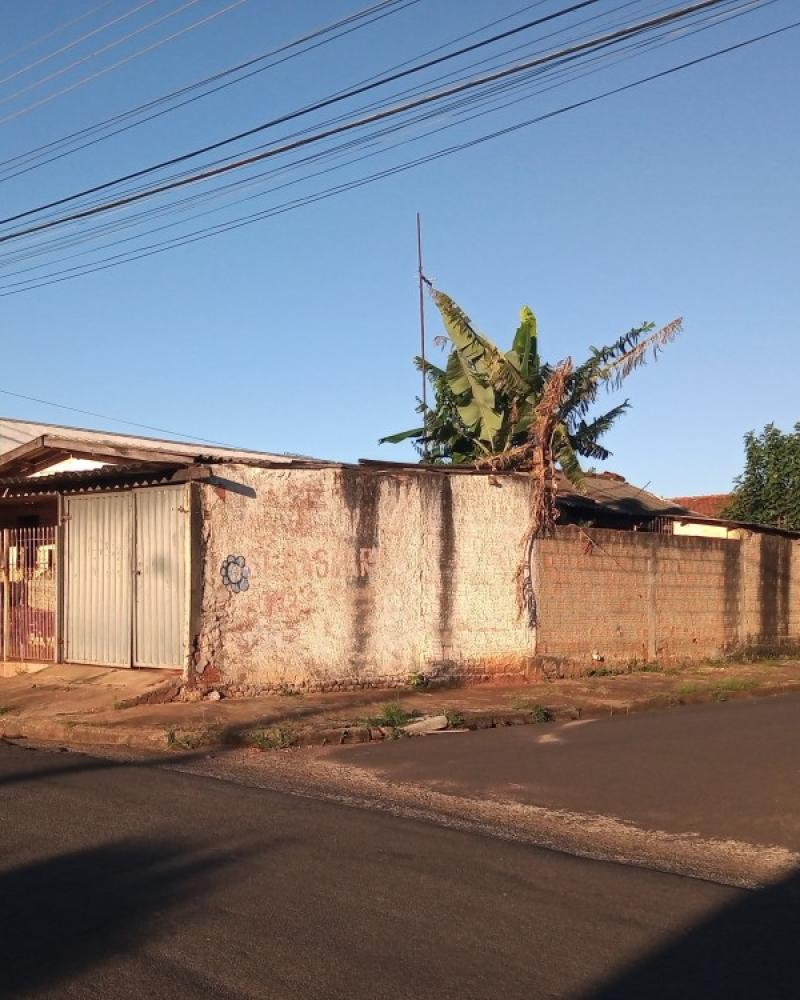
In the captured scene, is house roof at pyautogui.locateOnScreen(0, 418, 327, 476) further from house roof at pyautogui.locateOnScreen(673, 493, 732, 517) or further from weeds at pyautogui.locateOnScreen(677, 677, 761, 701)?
house roof at pyautogui.locateOnScreen(673, 493, 732, 517)

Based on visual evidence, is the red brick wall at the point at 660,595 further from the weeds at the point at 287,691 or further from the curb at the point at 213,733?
the weeds at the point at 287,691

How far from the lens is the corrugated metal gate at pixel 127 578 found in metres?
14.3

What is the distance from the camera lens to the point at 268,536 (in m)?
14.4

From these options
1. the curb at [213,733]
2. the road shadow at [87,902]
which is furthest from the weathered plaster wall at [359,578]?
the road shadow at [87,902]

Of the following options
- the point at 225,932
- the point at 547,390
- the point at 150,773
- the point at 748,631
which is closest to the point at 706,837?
the point at 225,932

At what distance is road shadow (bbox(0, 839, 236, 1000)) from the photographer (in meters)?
4.77

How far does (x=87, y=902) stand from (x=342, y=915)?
1.36 metres

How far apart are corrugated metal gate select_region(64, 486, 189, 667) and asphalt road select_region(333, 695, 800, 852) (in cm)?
408

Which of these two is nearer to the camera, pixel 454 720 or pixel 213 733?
→ pixel 213 733

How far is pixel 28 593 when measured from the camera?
53.9ft

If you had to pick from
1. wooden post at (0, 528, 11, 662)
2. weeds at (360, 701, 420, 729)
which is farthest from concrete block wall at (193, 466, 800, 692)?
wooden post at (0, 528, 11, 662)

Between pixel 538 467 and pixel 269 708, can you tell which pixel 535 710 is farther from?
pixel 538 467

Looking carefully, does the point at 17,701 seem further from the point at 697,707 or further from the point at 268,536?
the point at 697,707

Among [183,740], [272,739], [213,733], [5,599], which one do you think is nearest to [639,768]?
[272,739]
